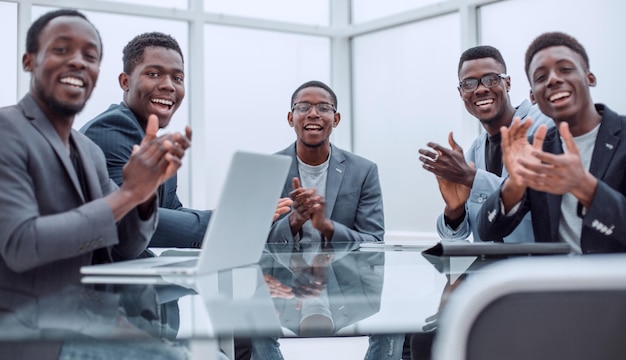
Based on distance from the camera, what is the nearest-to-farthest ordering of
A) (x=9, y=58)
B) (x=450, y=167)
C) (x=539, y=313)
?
(x=539, y=313)
(x=450, y=167)
(x=9, y=58)

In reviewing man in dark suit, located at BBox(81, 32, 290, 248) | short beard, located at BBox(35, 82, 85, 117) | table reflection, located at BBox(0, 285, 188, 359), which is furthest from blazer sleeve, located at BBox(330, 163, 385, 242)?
table reflection, located at BBox(0, 285, 188, 359)

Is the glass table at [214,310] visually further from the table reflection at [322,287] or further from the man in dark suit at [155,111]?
the man in dark suit at [155,111]

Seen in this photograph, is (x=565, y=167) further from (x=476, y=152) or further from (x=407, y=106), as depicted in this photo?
(x=407, y=106)

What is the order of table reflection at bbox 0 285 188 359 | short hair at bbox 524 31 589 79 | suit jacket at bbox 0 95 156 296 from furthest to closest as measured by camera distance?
short hair at bbox 524 31 589 79, suit jacket at bbox 0 95 156 296, table reflection at bbox 0 285 188 359

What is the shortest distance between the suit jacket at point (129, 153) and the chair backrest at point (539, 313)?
1823mm

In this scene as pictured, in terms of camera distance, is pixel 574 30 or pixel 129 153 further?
pixel 574 30

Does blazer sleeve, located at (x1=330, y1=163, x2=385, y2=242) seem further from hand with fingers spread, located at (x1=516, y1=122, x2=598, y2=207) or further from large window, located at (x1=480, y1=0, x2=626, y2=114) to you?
large window, located at (x1=480, y1=0, x2=626, y2=114)

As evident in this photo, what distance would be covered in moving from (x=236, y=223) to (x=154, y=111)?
1.43 m

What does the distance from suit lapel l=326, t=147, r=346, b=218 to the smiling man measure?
26.3 inches

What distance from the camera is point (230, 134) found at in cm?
609

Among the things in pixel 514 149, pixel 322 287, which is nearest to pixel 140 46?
pixel 514 149

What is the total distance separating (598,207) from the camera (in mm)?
1677

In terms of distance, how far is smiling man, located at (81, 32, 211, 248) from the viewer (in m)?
2.54

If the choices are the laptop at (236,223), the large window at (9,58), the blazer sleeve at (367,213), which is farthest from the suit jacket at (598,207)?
the large window at (9,58)
